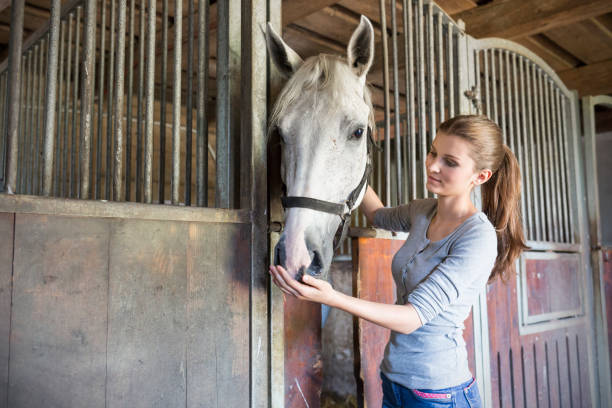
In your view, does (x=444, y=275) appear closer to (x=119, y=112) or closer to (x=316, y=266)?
(x=316, y=266)

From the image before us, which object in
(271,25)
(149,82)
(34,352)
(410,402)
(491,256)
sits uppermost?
(271,25)

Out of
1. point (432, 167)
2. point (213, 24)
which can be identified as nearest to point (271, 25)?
point (432, 167)

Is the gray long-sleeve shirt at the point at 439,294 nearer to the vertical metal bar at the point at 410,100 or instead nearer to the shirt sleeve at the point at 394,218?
the shirt sleeve at the point at 394,218

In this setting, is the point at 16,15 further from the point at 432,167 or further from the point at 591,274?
the point at 591,274

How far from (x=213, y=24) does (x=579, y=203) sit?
2.74 meters

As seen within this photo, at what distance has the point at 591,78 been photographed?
3.47 metres

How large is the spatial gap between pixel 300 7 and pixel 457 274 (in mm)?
1826

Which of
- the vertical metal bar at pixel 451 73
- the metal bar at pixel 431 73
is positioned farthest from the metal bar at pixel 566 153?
the metal bar at pixel 431 73

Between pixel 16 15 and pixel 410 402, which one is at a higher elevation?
pixel 16 15

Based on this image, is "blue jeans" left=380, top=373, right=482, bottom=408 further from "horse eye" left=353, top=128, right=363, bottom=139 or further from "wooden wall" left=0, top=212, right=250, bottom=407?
"horse eye" left=353, top=128, right=363, bottom=139

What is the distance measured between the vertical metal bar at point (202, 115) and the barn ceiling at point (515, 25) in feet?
3.83

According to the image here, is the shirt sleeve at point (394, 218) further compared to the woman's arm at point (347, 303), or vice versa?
the shirt sleeve at point (394, 218)

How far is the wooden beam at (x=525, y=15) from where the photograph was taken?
2430mm

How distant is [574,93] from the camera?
3.16m
